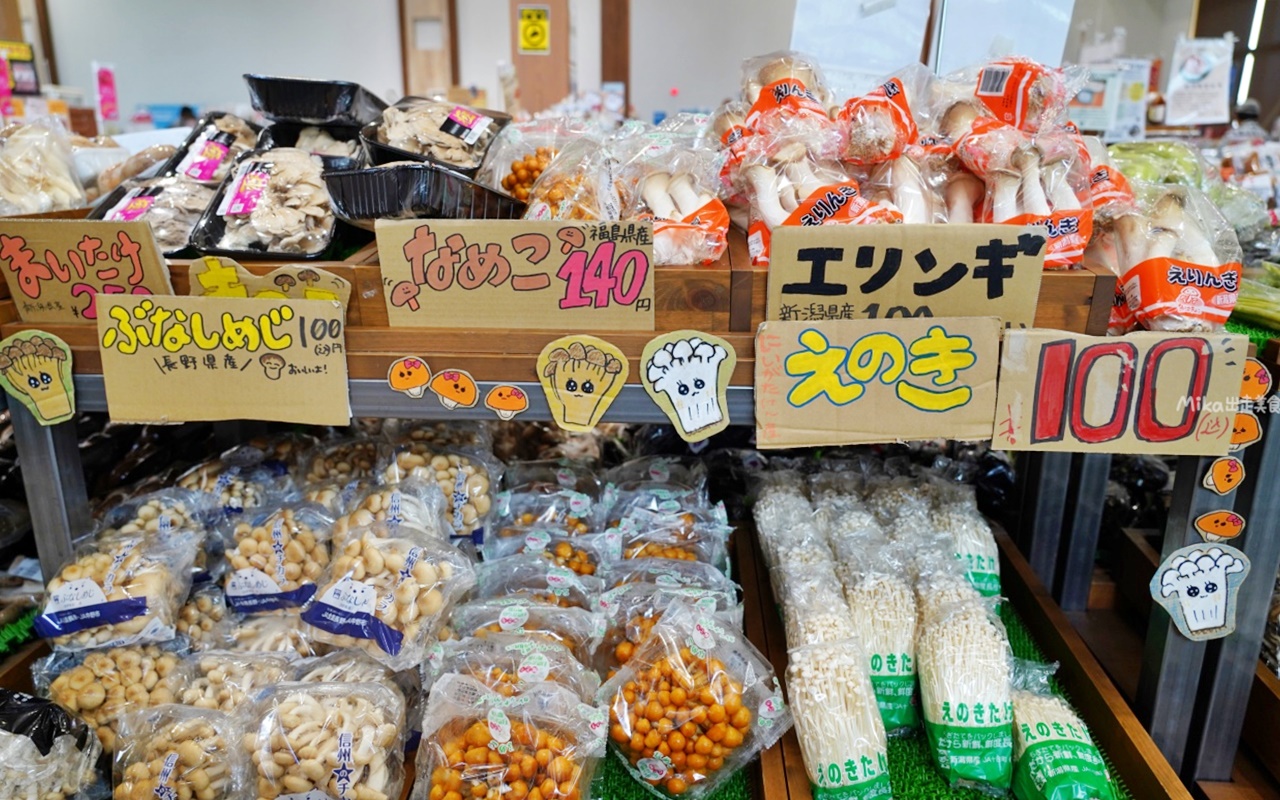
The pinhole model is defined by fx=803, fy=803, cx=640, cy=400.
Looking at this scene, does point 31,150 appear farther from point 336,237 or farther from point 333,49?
point 333,49

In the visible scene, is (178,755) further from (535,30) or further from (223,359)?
(535,30)

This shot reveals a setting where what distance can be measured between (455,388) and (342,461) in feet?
1.80

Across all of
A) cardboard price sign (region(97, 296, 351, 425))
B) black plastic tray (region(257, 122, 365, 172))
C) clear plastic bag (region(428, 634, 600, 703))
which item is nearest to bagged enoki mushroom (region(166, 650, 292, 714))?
clear plastic bag (region(428, 634, 600, 703))

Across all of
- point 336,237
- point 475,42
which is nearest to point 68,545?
point 336,237

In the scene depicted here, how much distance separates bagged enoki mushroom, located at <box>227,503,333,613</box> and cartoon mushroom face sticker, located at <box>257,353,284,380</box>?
324 millimetres

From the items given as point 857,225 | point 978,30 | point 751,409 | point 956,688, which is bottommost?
point 956,688

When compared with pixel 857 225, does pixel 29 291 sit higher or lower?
lower

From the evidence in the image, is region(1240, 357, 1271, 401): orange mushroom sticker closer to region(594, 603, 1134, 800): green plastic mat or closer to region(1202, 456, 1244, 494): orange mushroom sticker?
region(1202, 456, 1244, 494): orange mushroom sticker

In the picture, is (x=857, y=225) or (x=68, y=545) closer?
(x=857, y=225)

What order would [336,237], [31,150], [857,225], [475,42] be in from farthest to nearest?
[475,42] → [31,150] → [336,237] → [857,225]

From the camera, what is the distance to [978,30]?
157 cm

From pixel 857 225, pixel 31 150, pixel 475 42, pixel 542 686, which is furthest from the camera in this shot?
pixel 475 42

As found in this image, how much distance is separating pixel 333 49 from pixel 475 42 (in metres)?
1.30

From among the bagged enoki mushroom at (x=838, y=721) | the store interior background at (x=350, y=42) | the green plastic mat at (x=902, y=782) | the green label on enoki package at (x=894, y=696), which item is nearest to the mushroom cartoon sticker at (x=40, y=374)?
the green plastic mat at (x=902, y=782)
